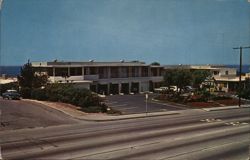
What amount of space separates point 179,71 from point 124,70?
1393 centimetres

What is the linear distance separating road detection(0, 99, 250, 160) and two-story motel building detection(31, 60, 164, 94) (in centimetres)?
2637

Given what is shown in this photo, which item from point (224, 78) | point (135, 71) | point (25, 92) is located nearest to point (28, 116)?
point (25, 92)

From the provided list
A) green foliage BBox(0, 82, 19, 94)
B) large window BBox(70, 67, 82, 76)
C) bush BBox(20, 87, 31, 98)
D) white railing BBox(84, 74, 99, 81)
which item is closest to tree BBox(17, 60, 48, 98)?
bush BBox(20, 87, 31, 98)

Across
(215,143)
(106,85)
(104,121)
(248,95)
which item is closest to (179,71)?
(248,95)

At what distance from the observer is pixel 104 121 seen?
98.9 feet

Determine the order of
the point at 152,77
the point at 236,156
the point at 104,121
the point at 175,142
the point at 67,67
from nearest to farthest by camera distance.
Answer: the point at 236,156, the point at 175,142, the point at 104,121, the point at 67,67, the point at 152,77

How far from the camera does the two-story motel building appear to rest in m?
53.3

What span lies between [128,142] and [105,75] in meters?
39.8

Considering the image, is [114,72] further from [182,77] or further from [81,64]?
[182,77]

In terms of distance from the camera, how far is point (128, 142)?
64.5 feet

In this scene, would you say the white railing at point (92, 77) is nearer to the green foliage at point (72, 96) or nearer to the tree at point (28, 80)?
the tree at point (28, 80)

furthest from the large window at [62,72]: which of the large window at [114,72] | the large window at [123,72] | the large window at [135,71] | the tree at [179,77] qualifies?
the tree at [179,77]

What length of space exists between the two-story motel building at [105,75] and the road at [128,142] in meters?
26.4

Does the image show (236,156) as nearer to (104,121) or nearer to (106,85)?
(104,121)
